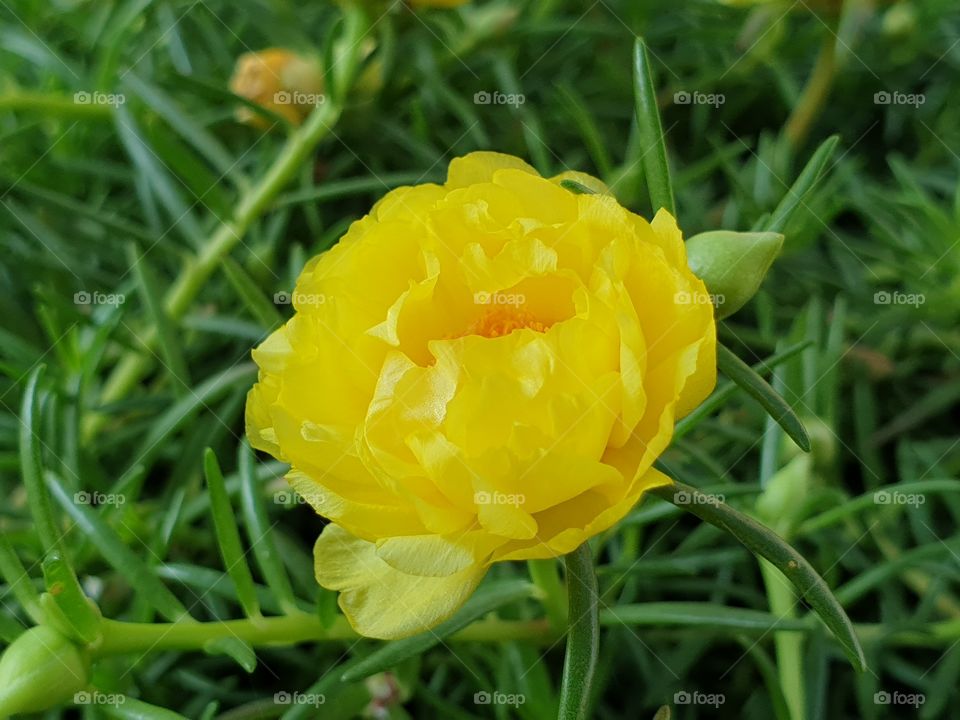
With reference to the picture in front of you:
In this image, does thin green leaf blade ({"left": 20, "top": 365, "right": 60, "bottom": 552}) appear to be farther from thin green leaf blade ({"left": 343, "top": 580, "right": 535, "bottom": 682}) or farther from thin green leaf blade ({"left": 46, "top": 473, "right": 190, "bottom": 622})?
thin green leaf blade ({"left": 343, "top": 580, "right": 535, "bottom": 682})

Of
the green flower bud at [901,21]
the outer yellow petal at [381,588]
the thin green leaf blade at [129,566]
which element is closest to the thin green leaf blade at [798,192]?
the outer yellow petal at [381,588]

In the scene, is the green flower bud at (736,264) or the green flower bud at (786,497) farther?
the green flower bud at (786,497)

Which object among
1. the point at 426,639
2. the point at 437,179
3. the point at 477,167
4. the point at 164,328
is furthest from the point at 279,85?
the point at 426,639

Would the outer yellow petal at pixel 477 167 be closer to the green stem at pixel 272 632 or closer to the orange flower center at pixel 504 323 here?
the orange flower center at pixel 504 323

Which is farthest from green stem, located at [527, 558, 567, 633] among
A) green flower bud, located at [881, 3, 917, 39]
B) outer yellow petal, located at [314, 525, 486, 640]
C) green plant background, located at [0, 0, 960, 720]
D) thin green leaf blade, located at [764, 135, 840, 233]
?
green flower bud, located at [881, 3, 917, 39]

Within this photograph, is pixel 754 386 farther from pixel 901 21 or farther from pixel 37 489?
pixel 901 21

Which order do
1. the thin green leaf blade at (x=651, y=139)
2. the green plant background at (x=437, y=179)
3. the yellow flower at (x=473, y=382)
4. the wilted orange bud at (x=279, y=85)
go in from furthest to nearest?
the wilted orange bud at (x=279, y=85) < the green plant background at (x=437, y=179) < the thin green leaf blade at (x=651, y=139) < the yellow flower at (x=473, y=382)

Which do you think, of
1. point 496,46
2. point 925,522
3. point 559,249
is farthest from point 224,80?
point 925,522
